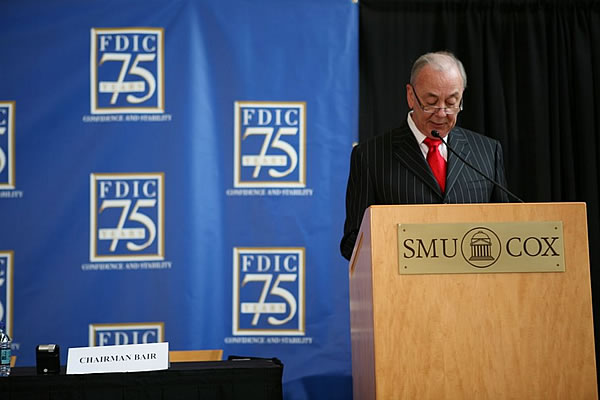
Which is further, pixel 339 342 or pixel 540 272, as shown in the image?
pixel 339 342

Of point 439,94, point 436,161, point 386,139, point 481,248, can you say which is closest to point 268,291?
point 386,139

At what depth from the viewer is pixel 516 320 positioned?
6.26 ft

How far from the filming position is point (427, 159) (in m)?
2.84

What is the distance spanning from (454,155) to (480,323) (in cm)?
95

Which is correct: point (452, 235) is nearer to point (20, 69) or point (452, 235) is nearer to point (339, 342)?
point (339, 342)

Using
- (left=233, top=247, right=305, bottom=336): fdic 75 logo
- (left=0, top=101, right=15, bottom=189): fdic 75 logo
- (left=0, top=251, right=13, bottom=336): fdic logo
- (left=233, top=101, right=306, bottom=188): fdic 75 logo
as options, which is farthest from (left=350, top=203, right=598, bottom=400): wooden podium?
(left=0, top=101, right=15, bottom=189): fdic 75 logo

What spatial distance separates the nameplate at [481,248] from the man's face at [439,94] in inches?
38.1

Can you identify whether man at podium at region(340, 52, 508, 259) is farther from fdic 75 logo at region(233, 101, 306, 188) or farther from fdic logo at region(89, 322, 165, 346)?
fdic logo at region(89, 322, 165, 346)

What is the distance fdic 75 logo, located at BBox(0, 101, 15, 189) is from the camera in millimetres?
3924

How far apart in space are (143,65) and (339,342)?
1.72 m

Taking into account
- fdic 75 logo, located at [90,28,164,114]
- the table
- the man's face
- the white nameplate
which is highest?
fdic 75 logo, located at [90,28,164,114]

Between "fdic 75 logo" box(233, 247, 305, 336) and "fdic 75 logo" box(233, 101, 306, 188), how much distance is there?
355mm

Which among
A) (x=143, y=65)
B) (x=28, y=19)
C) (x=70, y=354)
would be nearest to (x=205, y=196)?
(x=143, y=65)

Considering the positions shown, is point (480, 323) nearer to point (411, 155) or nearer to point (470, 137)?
point (411, 155)
